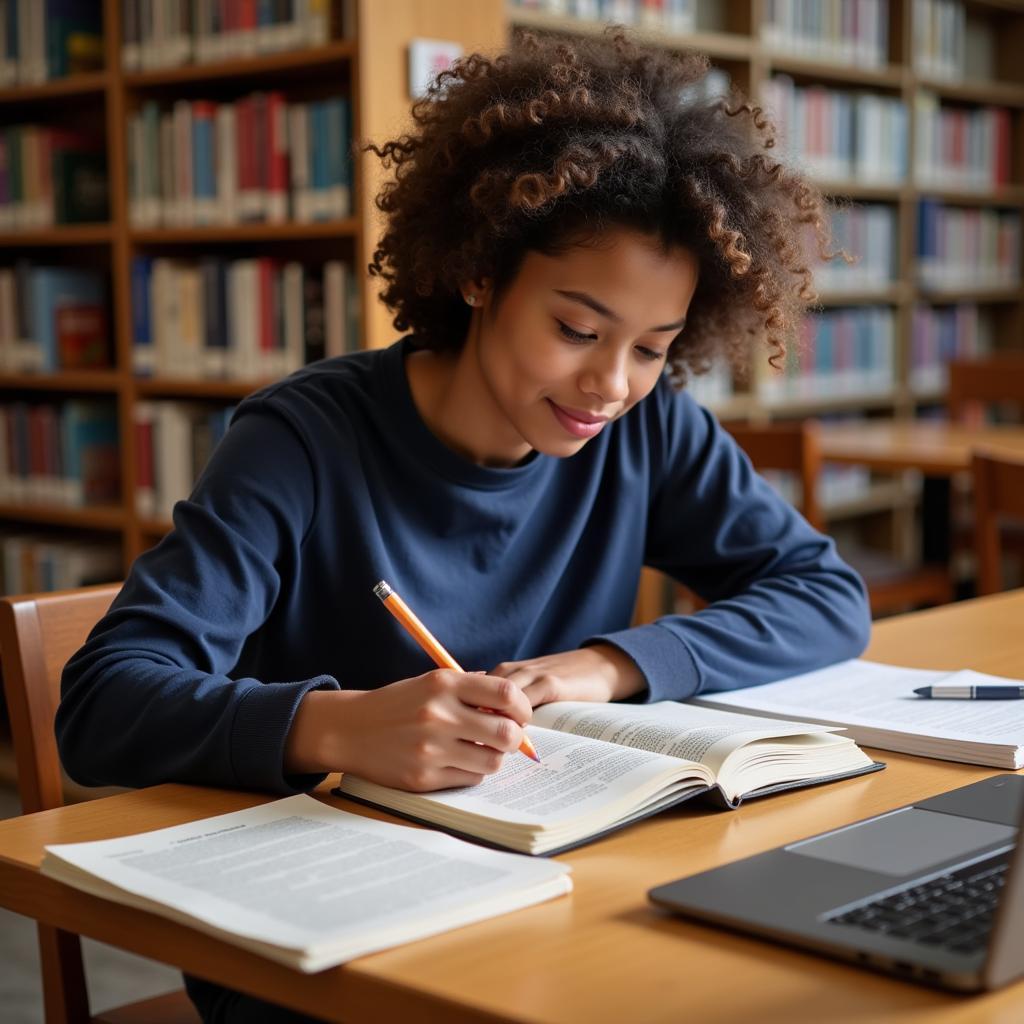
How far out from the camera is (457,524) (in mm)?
1424

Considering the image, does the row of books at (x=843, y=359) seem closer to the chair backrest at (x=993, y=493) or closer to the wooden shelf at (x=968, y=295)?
the wooden shelf at (x=968, y=295)

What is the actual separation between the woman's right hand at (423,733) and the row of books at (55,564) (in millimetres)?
2783

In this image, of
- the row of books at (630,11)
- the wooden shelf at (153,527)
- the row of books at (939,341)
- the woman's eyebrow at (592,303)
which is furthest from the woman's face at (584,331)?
the row of books at (939,341)

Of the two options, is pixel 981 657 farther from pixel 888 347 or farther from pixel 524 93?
pixel 888 347

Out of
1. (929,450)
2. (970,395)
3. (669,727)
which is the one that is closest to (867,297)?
(970,395)

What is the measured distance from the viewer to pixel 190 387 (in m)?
3.30

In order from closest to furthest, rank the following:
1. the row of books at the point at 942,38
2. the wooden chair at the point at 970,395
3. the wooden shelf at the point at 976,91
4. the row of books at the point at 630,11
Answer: the row of books at the point at 630,11 < the wooden chair at the point at 970,395 < the row of books at the point at 942,38 < the wooden shelf at the point at 976,91

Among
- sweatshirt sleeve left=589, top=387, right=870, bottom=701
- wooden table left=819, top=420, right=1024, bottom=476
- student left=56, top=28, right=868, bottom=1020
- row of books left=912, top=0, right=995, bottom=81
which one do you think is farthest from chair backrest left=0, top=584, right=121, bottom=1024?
row of books left=912, top=0, right=995, bottom=81

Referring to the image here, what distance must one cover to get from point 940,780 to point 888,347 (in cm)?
407

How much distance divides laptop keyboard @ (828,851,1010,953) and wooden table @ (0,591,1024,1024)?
3 centimetres

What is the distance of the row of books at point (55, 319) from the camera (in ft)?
11.7

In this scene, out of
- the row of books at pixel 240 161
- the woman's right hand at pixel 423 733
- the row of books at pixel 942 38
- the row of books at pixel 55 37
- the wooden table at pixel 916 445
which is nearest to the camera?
the woman's right hand at pixel 423 733

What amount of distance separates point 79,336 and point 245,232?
68cm

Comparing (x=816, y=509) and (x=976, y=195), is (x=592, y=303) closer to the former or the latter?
(x=816, y=509)
